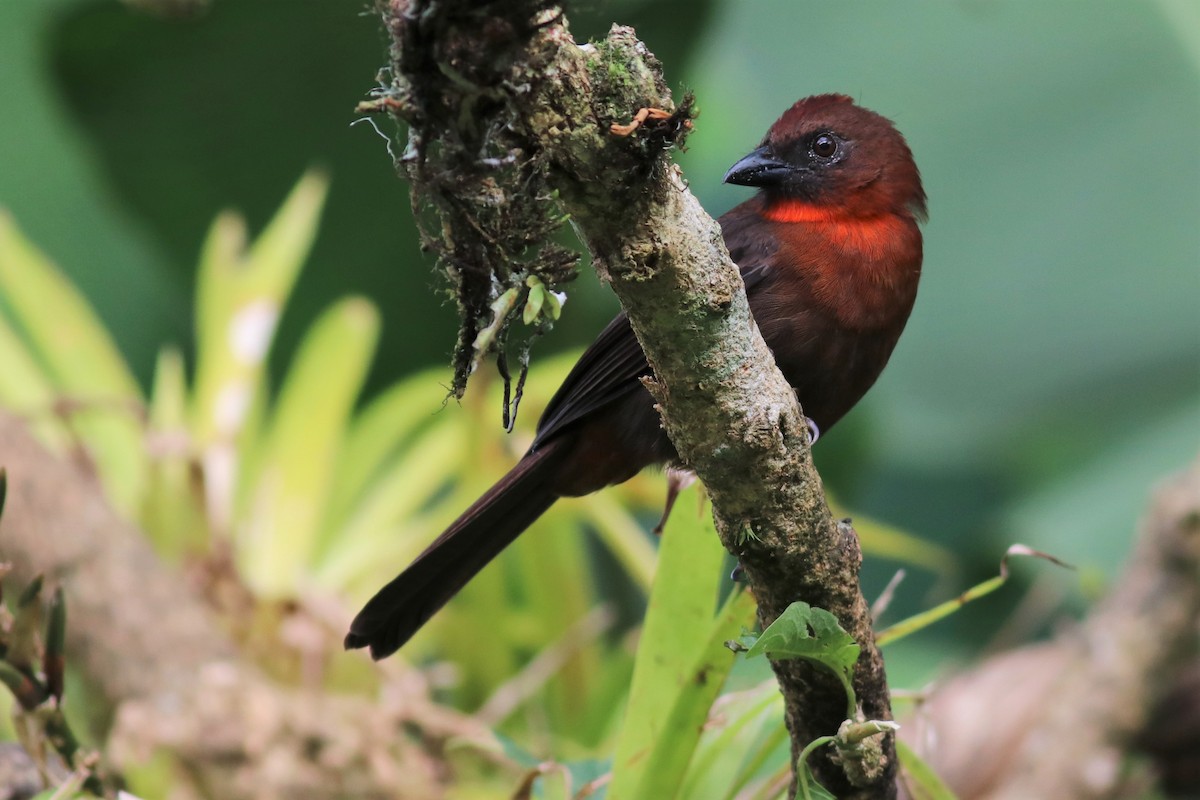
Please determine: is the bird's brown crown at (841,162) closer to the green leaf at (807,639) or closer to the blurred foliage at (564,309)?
the blurred foliage at (564,309)

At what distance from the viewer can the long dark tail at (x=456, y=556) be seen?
2.10 meters

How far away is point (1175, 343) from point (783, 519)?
340cm

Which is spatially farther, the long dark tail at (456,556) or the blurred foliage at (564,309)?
the blurred foliage at (564,309)

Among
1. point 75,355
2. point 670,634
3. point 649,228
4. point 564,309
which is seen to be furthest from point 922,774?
point 75,355

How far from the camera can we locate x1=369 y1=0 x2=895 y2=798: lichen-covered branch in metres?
0.94

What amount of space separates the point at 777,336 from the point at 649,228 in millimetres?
1120

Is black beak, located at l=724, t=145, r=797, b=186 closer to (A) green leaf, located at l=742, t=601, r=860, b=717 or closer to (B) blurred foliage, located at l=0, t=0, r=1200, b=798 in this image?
(B) blurred foliage, located at l=0, t=0, r=1200, b=798

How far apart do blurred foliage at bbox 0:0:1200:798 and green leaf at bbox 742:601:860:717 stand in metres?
1.86

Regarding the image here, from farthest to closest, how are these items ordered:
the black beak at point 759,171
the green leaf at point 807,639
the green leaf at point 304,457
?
the green leaf at point 304,457 < the black beak at point 759,171 < the green leaf at point 807,639

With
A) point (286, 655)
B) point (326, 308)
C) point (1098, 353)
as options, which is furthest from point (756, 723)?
point (326, 308)

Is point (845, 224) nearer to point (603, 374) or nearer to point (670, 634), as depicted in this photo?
point (603, 374)

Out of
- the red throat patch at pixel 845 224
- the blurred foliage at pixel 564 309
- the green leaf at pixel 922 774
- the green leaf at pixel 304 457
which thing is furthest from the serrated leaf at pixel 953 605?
the green leaf at pixel 304 457

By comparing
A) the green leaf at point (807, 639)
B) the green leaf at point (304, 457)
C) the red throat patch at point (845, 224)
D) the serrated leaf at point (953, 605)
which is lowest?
the green leaf at point (304, 457)

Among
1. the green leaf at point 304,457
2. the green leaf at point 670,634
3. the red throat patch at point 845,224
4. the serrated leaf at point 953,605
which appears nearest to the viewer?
the serrated leaf at point 953,605
